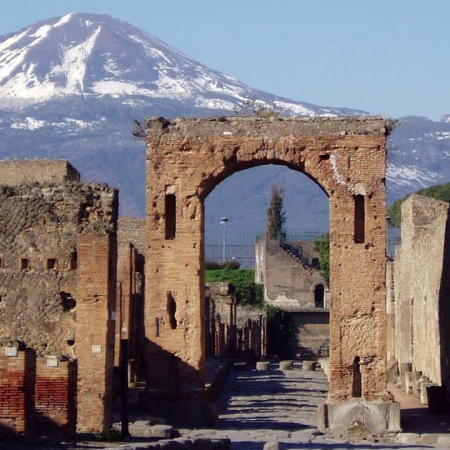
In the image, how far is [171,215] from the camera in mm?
24422

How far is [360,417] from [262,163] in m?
4.23

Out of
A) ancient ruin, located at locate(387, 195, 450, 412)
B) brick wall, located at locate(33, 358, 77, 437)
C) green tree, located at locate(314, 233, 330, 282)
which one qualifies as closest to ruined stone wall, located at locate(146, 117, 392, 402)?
ancient ruin, located at locate(387, 195, 450, 412)

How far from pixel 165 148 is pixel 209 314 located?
27325 millimetres

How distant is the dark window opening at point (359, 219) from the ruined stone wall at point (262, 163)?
0.05 ft

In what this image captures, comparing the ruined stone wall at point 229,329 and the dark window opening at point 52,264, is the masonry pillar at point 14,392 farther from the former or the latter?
the ruined stone wall at point 229,329

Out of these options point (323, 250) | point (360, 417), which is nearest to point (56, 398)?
point (360, 417)

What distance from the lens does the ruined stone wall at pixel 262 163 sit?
23.7 metres

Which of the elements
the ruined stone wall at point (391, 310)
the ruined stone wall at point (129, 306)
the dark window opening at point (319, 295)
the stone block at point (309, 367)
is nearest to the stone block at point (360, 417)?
the ruined stone wall at point (129, 306)

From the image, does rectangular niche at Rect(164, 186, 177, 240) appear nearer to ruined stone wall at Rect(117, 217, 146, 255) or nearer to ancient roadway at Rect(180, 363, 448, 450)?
ancient roadway at Rect(180, 363, 448, 450)

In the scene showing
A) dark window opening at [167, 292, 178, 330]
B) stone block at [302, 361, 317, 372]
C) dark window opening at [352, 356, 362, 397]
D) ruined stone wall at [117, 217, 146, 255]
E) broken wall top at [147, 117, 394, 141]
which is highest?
broken wall top at [147, 117, 394, 141]

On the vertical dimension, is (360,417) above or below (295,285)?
below

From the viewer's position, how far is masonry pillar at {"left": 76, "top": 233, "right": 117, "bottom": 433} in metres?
17.9

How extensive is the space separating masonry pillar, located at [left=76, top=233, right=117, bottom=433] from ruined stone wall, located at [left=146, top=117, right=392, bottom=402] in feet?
18.1

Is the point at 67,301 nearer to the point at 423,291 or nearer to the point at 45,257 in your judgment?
the point at 45,257
